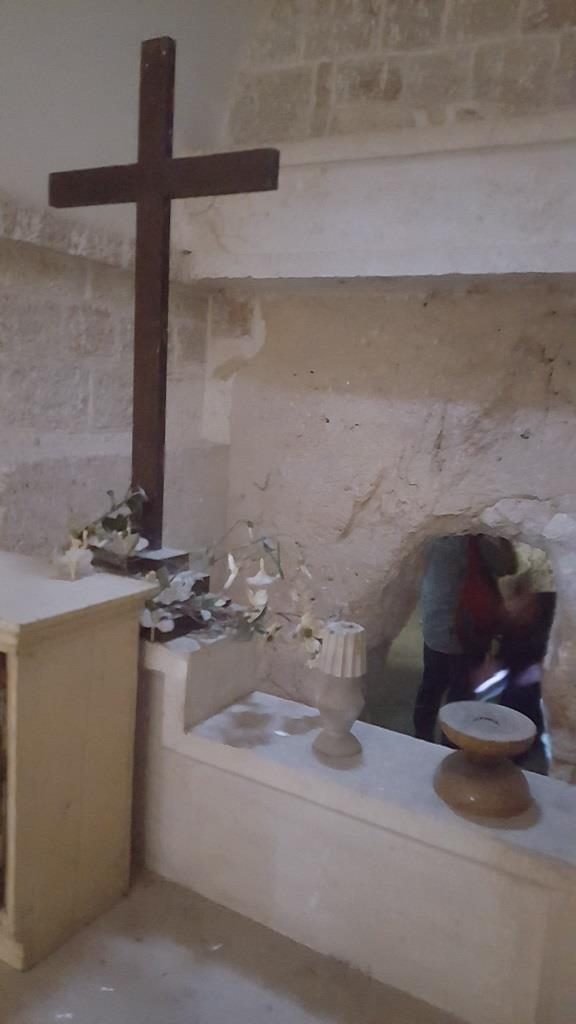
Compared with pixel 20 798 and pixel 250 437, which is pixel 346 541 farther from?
pixel 20 798

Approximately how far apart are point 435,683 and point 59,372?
1467 mm

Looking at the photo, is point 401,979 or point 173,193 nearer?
point 401,979

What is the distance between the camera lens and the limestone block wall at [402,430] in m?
1.70

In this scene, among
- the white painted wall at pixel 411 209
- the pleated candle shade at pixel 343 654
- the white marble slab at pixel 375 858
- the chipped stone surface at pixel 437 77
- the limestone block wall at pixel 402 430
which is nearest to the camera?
the white marble slab at pixel 375 858

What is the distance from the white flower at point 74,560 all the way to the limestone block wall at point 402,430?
2.71ft

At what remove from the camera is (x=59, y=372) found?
1.62 m

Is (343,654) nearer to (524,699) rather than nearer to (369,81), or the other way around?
(369,81)

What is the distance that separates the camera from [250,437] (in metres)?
2.07

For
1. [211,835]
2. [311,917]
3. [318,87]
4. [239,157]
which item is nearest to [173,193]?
[239,157]

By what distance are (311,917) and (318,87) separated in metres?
1.67

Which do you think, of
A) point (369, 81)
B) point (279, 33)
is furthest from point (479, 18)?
point (279, 33)

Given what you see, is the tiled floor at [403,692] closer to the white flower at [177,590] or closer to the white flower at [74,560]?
the white flower at [177,590]

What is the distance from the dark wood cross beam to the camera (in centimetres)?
129

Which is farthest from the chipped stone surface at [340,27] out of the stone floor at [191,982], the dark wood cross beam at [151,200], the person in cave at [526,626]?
the stone floor at [191,982]
